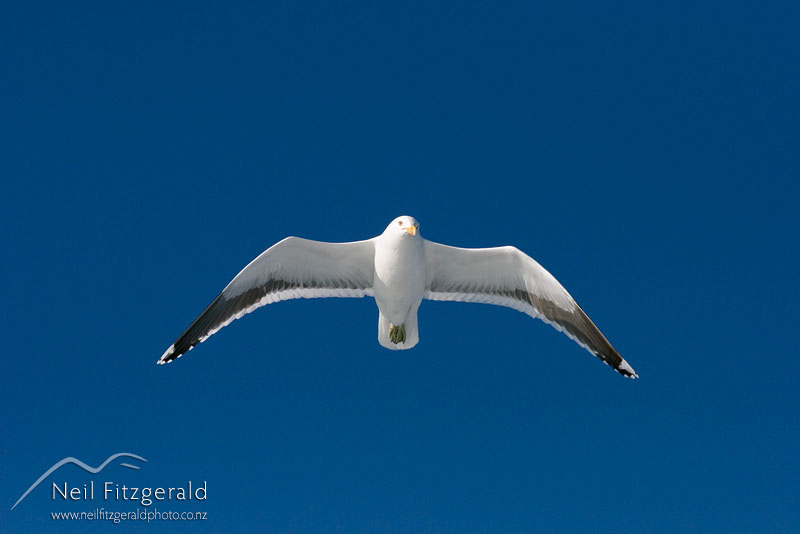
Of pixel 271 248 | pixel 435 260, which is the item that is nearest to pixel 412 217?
pixel 435 260

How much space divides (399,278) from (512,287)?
6.46 feet

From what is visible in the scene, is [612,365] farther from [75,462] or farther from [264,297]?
[75,462]

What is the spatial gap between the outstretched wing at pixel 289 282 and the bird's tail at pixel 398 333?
0.64 m

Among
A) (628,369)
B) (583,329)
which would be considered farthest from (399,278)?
(628,369)

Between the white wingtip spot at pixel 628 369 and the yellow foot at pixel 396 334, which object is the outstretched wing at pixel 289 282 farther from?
the white wingtip spot at pixel 628 369

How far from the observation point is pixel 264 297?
648 inches

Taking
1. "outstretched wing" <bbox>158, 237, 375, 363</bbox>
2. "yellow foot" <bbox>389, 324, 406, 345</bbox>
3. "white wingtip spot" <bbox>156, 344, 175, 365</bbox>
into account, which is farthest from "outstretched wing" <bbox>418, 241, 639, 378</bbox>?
"white wingtip spot" <bbox>156, 344, 175, 365</bbox>

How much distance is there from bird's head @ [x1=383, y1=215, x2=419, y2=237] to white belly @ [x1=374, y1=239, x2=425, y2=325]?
0.11 m

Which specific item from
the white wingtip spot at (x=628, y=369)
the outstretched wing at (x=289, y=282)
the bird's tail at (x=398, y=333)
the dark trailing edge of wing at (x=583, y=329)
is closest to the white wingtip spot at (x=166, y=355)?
the outstretched wing at (x=289, y=282)

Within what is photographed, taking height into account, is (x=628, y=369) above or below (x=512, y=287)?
below

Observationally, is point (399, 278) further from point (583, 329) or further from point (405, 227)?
point (583, 329)

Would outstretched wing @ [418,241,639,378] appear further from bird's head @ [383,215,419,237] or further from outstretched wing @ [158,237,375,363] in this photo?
outstretched wing @ [158,237,375,363]

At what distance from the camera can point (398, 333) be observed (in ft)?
53.1

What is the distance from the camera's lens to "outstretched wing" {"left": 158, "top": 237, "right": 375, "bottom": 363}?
53.0 ft
